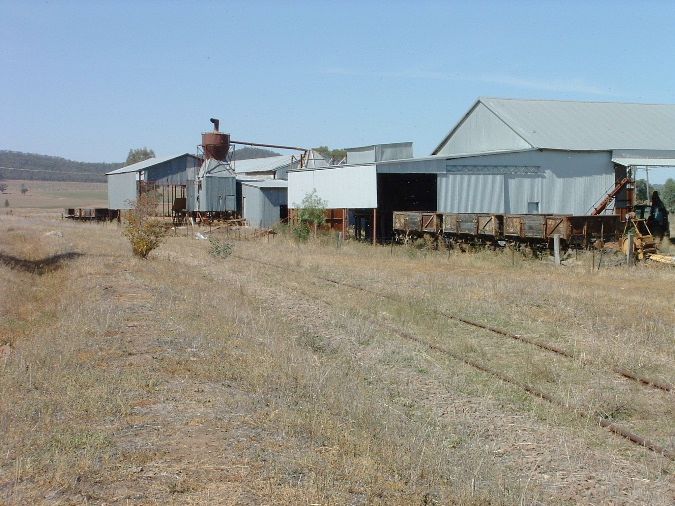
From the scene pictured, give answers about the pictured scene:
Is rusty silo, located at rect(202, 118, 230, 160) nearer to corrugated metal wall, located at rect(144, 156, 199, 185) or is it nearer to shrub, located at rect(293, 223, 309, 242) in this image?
corrugated metal wall, located at rect(144, 156, 199, 185)

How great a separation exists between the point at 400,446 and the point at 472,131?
36623mm

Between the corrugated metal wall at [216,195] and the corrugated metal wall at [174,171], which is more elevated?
the corrugated metal wall at [174,171]

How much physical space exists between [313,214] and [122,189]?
34.4m

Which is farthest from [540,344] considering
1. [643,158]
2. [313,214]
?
[643,158]

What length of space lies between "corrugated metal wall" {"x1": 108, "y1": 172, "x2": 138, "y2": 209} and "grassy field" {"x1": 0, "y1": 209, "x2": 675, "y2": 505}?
48.1 meters

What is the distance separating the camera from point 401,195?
130 ft

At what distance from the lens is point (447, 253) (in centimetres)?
2862

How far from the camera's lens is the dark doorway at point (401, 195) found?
126ft

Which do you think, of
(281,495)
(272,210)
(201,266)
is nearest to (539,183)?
(201,266)

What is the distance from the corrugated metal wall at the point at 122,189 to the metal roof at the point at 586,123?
30937 mm

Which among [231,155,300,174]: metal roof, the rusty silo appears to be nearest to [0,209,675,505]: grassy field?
the rusty silo

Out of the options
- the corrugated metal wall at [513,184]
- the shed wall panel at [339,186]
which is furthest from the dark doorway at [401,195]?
the corrugated metal wall at [513,184]

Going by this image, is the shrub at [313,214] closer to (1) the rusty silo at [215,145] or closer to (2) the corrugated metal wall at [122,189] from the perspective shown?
(1) the rusty silo at [215,145]

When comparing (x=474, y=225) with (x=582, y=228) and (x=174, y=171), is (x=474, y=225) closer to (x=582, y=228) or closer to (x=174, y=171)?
(x=582, y=228)
